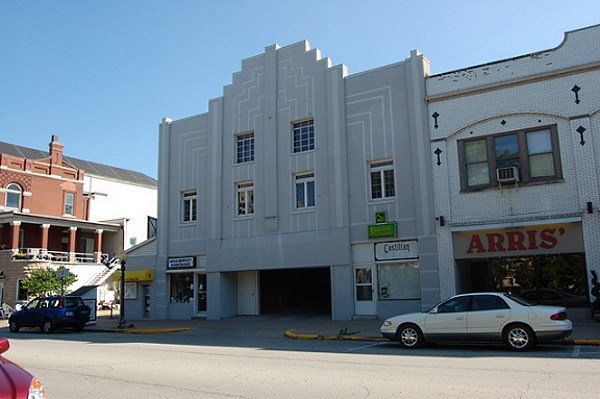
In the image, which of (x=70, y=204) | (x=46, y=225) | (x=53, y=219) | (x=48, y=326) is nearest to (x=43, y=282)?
(x=46, y=225)

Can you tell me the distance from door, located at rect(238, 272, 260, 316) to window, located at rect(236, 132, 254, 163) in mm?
5580

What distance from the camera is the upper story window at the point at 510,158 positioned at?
18625 millimetres

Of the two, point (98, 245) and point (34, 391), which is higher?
point (98, 245)

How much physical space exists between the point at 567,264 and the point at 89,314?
1942 cm

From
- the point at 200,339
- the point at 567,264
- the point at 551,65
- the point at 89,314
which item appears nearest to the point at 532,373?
the point at 567,264

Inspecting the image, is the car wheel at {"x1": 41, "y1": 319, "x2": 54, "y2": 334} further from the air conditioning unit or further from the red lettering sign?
the air conditioning unit

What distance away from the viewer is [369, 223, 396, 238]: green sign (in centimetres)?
2103

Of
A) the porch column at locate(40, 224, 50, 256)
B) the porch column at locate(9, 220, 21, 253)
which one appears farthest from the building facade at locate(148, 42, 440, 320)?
the porch column at locate(40, 224, 50, 256)

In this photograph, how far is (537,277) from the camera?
60.8 ft

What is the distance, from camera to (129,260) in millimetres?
29422

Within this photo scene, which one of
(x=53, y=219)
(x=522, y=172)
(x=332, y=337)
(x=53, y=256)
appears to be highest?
(x=53, y=219)

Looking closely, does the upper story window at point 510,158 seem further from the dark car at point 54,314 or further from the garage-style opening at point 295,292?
the dark car at point 54,314

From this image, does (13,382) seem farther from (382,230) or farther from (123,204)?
(123,204)

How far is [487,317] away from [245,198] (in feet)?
49.6
